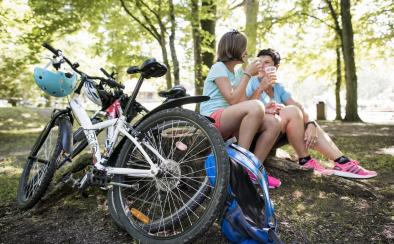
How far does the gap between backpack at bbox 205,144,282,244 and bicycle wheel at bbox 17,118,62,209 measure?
150 cm

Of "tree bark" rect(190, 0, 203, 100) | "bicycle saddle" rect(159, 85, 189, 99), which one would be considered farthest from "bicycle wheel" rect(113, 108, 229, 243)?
"tree bark" rect(190, 0, 203, 100)

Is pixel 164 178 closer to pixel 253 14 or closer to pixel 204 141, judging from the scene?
pixel 204 141

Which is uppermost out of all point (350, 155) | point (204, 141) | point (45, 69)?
point (45, 69)

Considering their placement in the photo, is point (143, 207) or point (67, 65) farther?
point (67, 65)

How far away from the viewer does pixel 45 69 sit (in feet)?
9.89

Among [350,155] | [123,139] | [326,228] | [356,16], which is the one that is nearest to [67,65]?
[123,139]

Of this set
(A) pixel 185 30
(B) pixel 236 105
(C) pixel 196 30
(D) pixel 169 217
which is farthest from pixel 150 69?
(A) pixel 185 30

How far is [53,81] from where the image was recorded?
299cm

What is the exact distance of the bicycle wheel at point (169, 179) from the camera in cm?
235

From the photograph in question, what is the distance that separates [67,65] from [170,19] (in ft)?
19.6

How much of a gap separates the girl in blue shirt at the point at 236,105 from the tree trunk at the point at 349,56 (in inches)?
371

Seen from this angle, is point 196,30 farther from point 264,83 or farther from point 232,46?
point 264,83

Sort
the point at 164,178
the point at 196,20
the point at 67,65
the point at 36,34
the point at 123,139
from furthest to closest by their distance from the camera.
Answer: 1. the point at 36,34
2. the point at 196,20
3. the point at 67,65
4. the point at 123,139
5. the point at 164,178

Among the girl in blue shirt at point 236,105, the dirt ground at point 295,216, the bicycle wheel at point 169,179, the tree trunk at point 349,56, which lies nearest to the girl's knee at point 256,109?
the girl in blue shirt at point 236,105
